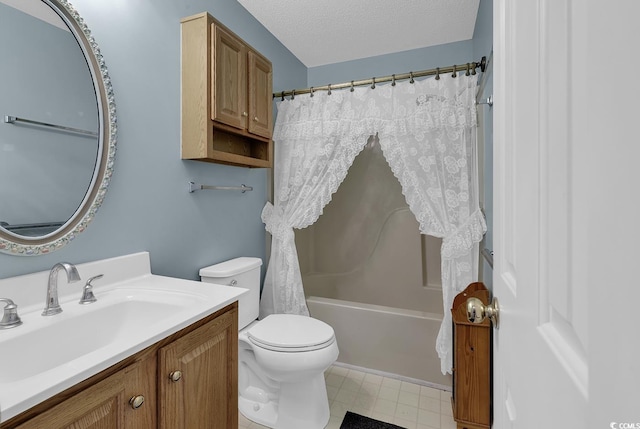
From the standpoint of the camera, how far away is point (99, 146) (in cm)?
126

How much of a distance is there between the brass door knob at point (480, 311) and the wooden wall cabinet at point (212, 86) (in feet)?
4.50

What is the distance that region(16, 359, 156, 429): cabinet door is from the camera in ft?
2.20

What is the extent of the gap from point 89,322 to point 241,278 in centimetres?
86

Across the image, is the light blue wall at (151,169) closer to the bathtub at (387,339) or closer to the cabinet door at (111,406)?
the cabinet door at (111,406)

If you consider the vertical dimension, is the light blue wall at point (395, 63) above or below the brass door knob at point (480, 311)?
above

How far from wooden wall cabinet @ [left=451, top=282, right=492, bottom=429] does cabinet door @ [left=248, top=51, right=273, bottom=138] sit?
162cm

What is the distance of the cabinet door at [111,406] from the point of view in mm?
670

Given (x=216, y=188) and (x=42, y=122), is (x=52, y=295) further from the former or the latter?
(x=216, y=188)

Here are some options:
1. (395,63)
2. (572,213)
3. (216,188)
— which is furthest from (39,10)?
(395,63)

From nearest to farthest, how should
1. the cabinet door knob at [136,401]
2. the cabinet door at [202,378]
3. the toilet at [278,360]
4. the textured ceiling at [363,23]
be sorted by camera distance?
the cabinet door knob at [136,401], the cabinet door at [202,378], the toilet at [278,360], the textured ceiling at [363,23]

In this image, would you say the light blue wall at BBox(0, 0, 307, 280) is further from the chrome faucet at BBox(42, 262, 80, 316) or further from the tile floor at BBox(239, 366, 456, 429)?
the tile floor at BBox(239, 366, 456, 429)

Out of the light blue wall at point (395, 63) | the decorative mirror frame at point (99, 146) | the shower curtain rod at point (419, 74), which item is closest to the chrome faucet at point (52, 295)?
the decorative mirror frame at point (99, 146)

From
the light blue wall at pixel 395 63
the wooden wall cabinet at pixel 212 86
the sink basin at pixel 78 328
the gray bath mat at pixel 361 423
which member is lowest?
the gray bath mat at pixel 361 423

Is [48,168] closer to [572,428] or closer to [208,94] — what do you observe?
[208,94]
